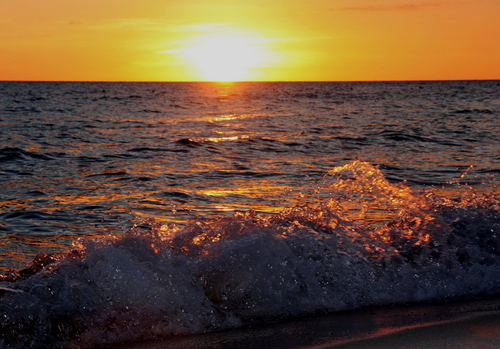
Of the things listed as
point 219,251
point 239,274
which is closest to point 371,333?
point 239,274

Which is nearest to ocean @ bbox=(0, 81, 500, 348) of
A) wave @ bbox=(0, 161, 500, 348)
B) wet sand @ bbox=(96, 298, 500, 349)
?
wave @ bbox=(0, 161, 500, 348)

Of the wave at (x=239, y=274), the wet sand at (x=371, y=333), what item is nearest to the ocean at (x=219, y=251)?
the wave at (x=239, y=274)

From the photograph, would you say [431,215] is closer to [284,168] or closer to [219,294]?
[219,294]

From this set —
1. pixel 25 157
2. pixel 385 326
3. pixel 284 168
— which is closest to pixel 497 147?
pixel 284 168

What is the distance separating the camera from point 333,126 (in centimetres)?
2183

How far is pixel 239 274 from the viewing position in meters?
3.91

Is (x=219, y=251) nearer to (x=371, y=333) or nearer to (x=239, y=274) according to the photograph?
(x=239, y=274)

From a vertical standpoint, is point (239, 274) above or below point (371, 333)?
above

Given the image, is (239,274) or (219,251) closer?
(239,274)

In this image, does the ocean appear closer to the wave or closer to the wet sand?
the wave

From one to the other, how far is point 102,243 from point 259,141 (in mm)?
12856

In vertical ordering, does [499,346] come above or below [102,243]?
below

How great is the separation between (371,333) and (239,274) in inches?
46.0

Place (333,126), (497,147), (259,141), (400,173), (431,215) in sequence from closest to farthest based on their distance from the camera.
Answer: (431,215), (400,173), (497,147), (259,141), (333,126)
